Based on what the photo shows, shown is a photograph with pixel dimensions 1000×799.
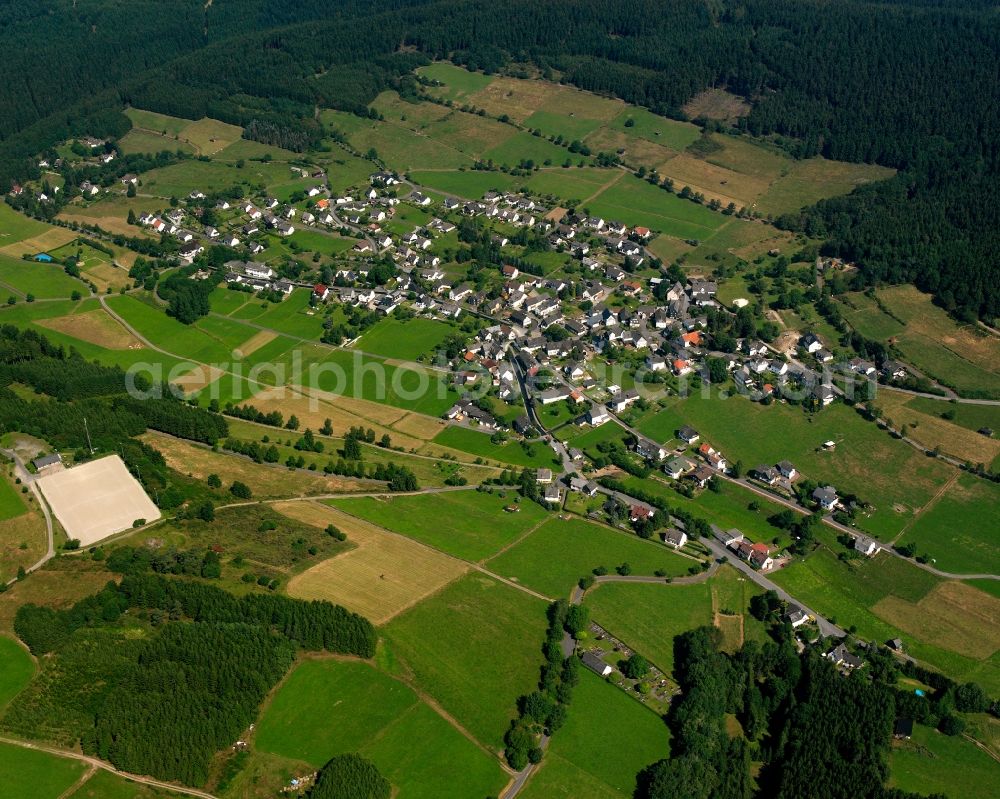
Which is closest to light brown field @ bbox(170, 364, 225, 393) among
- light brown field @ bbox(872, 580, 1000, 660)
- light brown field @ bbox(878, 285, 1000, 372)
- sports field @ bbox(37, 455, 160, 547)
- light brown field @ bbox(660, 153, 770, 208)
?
sports field @ bbox(37, 455, 160, 547)

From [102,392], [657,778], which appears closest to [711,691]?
[657,778]

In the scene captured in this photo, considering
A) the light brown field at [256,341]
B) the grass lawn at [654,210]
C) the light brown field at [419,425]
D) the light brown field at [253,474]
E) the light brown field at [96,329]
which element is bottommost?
the light brown field at [96,329]

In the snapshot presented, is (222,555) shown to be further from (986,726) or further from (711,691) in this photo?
(986,726)

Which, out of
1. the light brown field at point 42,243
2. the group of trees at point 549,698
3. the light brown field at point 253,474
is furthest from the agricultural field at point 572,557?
the light brown field at point 42,243

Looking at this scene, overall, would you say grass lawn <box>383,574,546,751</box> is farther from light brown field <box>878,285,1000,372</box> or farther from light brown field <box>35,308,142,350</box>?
light brown field <box>878,285,1000,372</box>

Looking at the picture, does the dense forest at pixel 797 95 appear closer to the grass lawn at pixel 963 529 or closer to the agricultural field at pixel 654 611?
the grass lawn at pixel 963 529

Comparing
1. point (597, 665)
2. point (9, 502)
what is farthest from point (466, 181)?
point (597, 665)
